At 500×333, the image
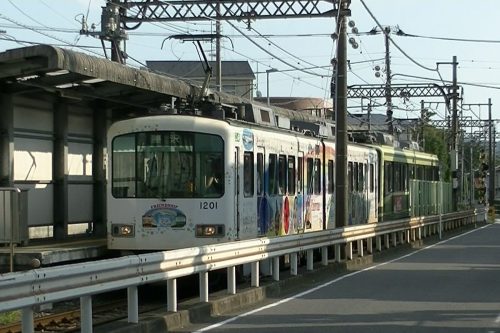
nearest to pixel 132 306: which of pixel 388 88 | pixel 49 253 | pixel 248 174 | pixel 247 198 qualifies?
pixel 49 253

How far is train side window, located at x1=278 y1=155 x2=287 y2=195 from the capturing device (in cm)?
1841

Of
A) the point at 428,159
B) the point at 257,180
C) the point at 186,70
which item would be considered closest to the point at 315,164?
the point at 257,180

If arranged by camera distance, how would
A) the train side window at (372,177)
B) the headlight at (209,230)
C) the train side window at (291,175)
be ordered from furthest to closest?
the train side window at (372,177), the train side window at (291,175), the headlight at (209,230)

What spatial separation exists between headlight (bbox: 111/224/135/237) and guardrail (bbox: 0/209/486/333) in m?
2.37

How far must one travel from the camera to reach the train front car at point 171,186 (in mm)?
15539

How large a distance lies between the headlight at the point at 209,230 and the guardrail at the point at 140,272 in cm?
96

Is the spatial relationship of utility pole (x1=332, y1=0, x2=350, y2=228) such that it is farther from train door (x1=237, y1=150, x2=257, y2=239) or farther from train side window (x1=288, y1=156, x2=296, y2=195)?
train door (x1=237, y1=150, x2=257, y2=239)

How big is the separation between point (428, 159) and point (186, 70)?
48.7 metres

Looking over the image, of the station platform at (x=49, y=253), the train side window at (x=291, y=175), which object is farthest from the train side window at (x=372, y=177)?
the station platform at (x=49, y=253)

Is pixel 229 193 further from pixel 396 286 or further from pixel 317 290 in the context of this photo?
pixel 396 286

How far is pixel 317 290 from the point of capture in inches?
623

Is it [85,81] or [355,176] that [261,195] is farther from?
[355,176]

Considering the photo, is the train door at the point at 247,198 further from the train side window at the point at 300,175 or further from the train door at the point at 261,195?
the train side window at the point at 300,175

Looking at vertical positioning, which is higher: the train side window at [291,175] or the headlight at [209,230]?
the train side window at [291,175]
